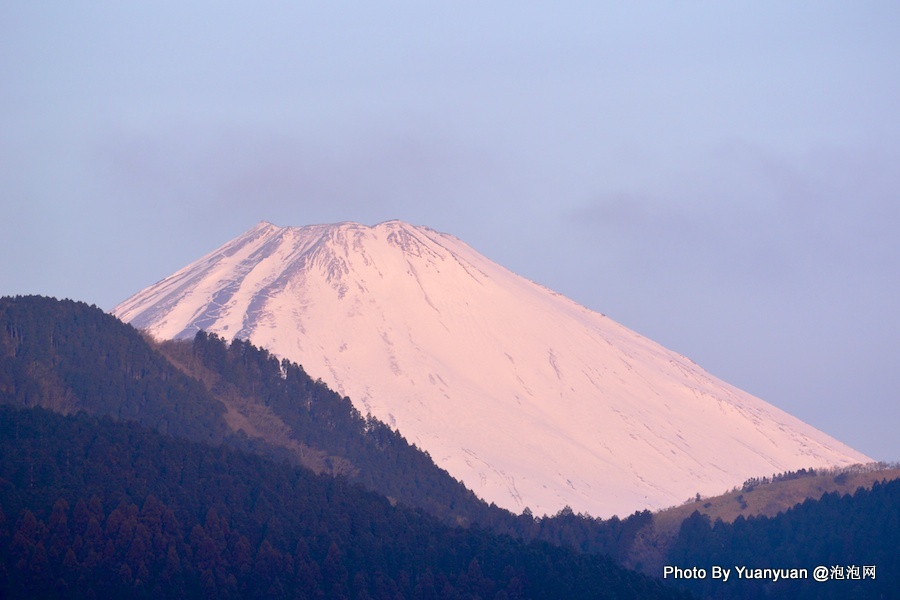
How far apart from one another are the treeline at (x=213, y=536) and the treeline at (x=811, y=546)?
13.0 meters

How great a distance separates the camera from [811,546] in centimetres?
10362

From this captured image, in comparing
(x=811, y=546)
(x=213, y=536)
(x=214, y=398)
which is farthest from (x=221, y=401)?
(x=811, y=546)

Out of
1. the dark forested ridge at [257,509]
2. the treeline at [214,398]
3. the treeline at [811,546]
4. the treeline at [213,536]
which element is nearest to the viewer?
the treeline at [213,536]

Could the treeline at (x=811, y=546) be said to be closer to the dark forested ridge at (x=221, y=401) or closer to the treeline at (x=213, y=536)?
the dark forested ridge at (x=221, y=401)

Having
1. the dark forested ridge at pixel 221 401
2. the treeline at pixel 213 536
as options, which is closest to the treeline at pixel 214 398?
the dark forested ridge at pixel 221 401

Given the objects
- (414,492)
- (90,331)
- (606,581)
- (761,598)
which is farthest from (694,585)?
(90,331)

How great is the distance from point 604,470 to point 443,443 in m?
20.1

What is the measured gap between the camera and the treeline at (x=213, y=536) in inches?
3027

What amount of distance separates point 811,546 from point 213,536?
41027 mm

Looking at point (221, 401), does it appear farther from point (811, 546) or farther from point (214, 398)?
point (811, 546)

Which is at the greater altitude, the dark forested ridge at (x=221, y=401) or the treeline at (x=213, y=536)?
the dark forested ridge at (x=221, y=401)

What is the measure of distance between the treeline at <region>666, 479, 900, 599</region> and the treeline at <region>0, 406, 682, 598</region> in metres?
13.0

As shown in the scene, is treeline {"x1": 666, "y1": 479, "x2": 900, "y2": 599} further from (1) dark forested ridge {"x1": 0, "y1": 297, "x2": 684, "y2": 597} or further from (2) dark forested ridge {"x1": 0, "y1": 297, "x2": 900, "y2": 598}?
(1) dark forested ridge {"x1": 0, "y1": 297, "x2": 684, "y2": 597}

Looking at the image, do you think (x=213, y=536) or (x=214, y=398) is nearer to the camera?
(x=213, y=536)
